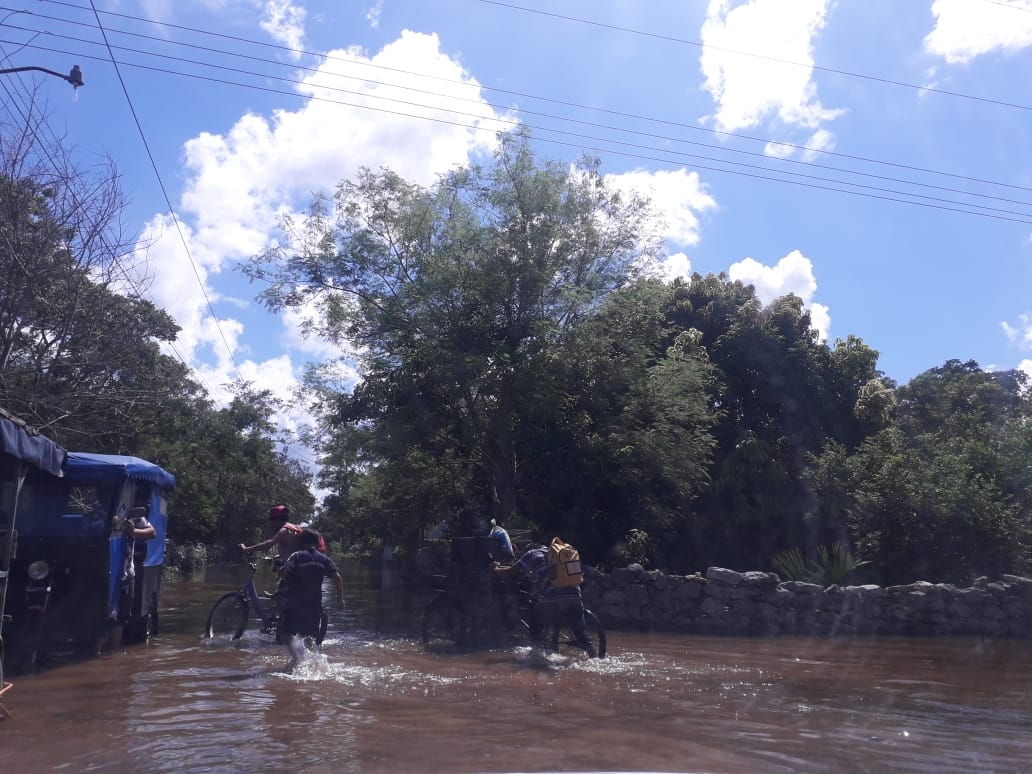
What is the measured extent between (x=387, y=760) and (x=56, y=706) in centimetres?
338

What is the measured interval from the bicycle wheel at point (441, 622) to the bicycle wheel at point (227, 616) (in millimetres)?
2367

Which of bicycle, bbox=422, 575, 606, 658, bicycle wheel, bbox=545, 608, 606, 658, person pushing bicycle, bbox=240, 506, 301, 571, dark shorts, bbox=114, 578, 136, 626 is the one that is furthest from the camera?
bicycle, bbox=422, 575, 606, 658

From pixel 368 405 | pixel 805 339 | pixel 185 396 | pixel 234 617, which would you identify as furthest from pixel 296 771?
pixel 185 396

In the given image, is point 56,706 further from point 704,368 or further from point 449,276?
point 704,368

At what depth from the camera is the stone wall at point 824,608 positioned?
49.1 feet

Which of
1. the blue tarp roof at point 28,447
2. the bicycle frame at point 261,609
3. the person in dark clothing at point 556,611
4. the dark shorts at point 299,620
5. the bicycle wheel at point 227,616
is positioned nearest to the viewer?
the blue tarp roof at point 28,447

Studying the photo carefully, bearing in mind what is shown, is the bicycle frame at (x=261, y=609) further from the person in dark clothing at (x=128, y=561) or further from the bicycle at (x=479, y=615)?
the bicycle at (x=479, y=615)

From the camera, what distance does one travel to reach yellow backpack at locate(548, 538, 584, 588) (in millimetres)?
10312

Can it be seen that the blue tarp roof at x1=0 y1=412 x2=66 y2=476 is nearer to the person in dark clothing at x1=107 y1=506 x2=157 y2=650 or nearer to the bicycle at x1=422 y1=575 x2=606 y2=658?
the person in dark clothing at x1=107 y1=506 x2=157 y2=650

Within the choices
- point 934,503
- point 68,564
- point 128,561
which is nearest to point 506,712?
point 128,561

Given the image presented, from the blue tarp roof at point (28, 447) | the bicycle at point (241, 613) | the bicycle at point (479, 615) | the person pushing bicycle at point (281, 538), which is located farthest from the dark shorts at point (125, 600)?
the bicycle at point (479, 615)

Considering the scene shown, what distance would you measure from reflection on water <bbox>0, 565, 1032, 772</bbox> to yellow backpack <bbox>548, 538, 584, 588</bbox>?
3.14ft

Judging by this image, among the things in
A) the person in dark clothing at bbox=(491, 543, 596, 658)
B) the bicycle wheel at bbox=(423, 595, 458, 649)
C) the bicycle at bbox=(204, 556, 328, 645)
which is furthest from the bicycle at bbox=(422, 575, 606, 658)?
the bicycle at bbox=(204, 556, 328, 645)

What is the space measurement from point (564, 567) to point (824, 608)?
6883mm
